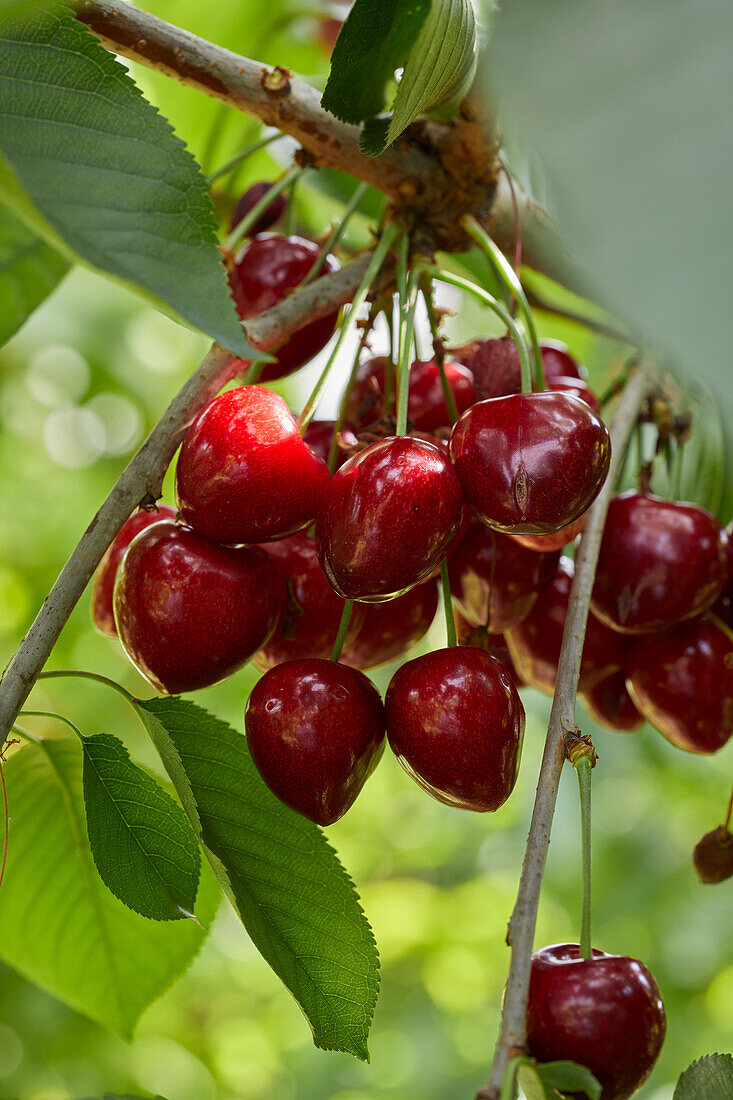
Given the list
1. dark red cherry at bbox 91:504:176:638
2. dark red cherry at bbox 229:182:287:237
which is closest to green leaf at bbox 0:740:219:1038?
dark red cherry at bbox 91:504:176:638

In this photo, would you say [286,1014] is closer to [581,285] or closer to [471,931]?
[471,931]

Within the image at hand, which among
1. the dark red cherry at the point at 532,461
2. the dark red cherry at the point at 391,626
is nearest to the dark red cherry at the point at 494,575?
the dark red cherry at the point at 391,626

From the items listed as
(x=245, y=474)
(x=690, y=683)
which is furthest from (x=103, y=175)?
(x=690, y=683)

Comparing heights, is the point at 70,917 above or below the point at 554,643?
below

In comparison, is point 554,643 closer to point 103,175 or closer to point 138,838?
point 138,838

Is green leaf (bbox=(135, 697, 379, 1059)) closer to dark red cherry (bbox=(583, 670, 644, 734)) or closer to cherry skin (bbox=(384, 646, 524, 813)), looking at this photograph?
cherry skin (bbox=(384, 646, 524, 813))

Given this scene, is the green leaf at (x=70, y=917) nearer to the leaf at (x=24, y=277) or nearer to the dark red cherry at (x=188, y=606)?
the dark red cherry at (x=188, y=606)
